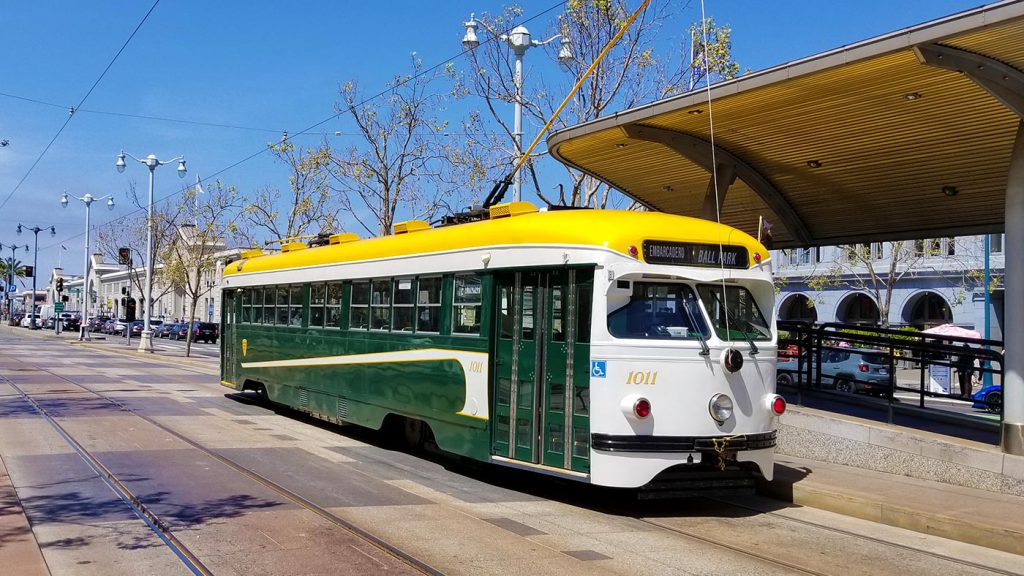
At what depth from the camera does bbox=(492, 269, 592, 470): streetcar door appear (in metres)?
9.38

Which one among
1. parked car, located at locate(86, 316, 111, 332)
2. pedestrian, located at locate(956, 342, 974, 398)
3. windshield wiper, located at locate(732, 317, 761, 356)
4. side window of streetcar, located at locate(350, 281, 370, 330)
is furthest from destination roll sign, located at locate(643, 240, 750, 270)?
parked car, located at locate(86, 316, 111, 332)

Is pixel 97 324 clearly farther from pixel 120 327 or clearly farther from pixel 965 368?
pixel 965 368

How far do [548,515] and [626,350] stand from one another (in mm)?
1808

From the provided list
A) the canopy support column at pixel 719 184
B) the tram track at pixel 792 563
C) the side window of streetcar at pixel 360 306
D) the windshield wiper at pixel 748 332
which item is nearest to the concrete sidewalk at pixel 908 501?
the tram track at pixel 792 563

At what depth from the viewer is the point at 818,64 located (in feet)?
32.9

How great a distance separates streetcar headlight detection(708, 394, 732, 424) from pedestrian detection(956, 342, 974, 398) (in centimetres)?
436

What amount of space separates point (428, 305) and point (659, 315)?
357 cm

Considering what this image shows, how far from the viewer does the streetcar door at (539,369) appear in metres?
9.38

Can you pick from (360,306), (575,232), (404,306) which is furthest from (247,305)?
(575,232)

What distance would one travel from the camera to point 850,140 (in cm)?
1280

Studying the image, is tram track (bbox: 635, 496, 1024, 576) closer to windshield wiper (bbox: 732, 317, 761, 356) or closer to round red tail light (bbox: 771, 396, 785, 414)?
round red tail light (bbox: 771, 396, 785, 414)

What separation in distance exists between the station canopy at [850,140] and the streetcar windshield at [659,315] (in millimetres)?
2981

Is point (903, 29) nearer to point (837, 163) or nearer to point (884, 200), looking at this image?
point (837, 163)

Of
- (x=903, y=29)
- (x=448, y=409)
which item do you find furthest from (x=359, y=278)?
(x=903, y=29)
